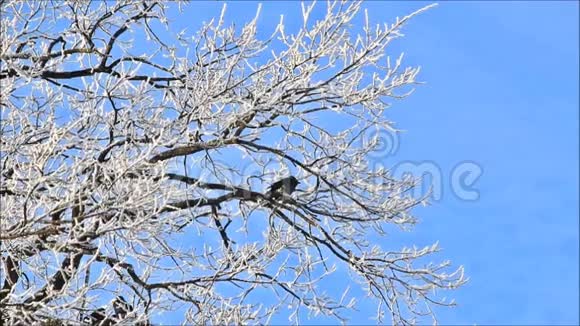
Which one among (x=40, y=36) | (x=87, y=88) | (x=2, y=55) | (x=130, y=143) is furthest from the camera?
(x=40, y=36)

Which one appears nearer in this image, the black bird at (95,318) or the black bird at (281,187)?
the black bird at (95,318)

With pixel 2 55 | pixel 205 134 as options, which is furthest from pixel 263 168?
pixel 2 55

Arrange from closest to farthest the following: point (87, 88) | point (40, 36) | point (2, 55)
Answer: point (2, 55)
point (87, 88)
point (40, 36)

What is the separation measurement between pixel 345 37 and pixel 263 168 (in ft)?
5.43

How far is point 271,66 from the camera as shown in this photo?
773cm

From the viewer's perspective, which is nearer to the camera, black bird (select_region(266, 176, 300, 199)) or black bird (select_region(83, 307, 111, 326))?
black bird (select_region(83, 307, 111, 326))

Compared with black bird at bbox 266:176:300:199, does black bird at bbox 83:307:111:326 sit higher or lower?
lower

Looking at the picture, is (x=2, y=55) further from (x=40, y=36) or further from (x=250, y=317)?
(x=250, y=317)

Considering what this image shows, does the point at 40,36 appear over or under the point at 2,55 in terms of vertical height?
over

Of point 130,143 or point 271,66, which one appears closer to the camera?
point 130,143

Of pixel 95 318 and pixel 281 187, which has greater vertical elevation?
pixel 281 187

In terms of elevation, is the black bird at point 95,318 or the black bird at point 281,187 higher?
the black bird at point 281,187

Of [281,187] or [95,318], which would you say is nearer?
[95,318]

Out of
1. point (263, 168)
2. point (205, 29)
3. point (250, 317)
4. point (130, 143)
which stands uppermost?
point (205, 29)
